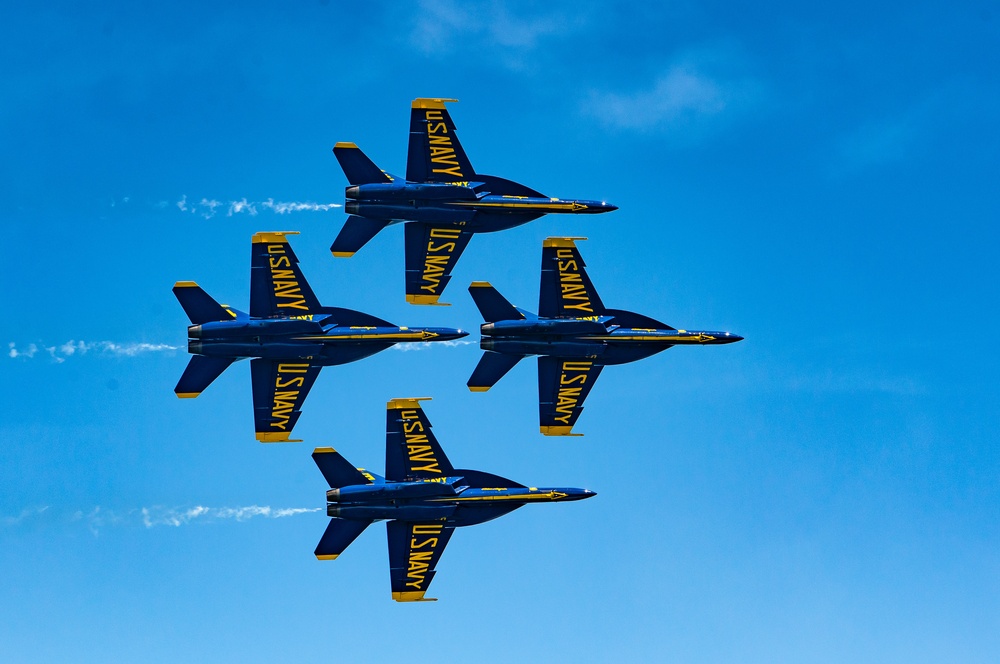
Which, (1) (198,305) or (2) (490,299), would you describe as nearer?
(1) (198,305)

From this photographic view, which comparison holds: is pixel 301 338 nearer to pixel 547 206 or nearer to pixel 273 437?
pixel 273 437

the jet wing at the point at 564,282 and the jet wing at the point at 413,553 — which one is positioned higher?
the jet wing at the point at 564,282

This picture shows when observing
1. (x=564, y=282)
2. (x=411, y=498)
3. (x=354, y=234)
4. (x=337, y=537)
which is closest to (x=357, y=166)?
(x=354, y=234)

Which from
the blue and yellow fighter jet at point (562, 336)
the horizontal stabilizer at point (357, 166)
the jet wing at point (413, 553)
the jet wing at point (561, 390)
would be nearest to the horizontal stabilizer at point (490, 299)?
the blue and yellow fighter jet at point (562, 336)

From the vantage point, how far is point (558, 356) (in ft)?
490

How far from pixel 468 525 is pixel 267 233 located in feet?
75.8

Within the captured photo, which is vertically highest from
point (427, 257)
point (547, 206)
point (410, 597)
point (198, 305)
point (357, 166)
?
point (357, 166)

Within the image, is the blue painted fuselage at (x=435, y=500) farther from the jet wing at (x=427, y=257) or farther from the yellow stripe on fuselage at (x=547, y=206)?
the yellow stripe on fuselage at (x=547, y=206)

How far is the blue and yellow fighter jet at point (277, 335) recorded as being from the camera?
146000 millimetres

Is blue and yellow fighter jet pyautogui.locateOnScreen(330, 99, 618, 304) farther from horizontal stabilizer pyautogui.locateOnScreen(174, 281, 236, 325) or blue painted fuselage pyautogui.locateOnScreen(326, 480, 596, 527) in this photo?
blue painted fuselage pyautogui.locateOnScreen(326, 480, 596, 527)

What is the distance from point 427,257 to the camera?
150 meters

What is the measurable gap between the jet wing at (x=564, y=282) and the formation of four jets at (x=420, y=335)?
0.22ft

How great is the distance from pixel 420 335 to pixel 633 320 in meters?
14.3

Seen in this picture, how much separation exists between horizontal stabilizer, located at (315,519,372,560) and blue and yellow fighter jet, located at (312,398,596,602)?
0.21 feet
